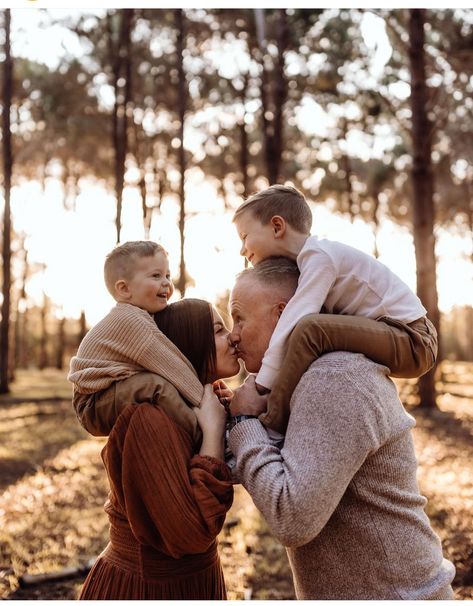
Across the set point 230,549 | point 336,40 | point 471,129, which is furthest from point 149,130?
point 230,549

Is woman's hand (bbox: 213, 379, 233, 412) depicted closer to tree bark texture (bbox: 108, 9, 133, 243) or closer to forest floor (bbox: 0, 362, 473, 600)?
forest floor (bbox: 0, 362, 473, 600)

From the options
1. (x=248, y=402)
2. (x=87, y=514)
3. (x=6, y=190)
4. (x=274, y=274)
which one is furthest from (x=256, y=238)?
(x=6, y=190)

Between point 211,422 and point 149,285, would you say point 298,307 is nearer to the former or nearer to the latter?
point 211,422

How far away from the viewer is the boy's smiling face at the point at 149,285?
2186 mm

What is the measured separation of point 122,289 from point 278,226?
617 millimetres

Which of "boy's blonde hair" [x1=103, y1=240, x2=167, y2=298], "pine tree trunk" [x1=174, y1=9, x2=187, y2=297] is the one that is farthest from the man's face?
"pine tree trunk" [x1=174, y1=9, x2=187, y2=297]

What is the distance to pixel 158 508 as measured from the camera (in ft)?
5.49

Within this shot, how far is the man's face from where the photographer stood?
2.00 meters

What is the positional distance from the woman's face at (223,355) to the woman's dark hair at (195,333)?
0.05ft

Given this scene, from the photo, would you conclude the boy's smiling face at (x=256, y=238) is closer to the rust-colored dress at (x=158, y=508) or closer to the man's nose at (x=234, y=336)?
the man's nose at (x=234, y=336)

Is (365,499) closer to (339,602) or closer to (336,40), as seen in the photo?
(339,602)

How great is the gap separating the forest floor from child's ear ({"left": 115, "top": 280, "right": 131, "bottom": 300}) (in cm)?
283

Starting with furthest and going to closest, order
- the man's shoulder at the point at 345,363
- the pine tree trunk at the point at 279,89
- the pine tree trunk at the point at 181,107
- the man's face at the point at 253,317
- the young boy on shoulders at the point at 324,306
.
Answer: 1. the pine tree trunk at the point at 181,107
2. the pine tree trunk at the point at 279,89
3. the man's face at the point at 253,317
4. the young boy on shoulders at the point at 324,306
5. the man's shoulder at the point at 345,363

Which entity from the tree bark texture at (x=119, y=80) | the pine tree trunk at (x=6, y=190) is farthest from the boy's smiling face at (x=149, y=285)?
the pine tree trunk at (x=6, y=190)
